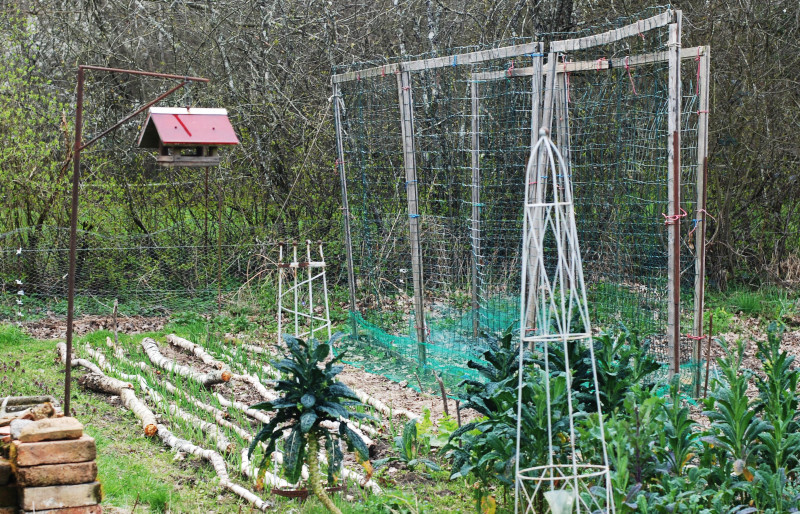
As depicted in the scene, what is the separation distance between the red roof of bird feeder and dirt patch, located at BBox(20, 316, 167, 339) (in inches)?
138

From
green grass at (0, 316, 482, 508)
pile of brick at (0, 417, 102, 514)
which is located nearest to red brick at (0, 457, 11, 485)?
pile of brick at (0, 417, 102, 514)

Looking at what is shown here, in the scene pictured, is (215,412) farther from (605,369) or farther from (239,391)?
(605,369)

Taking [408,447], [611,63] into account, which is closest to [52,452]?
[408,447]

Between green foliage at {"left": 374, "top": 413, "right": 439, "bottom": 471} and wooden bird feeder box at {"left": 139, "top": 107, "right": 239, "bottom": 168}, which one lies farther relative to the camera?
wooden bird feeder box at {"left": 139, "top": 107, "right": 239, "bottom": 168}

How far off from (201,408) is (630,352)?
10.3ft

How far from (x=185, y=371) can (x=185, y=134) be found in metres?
2.17

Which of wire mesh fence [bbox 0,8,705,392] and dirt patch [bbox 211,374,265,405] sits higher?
wire mesh fence [bbox 0,8,705,392]

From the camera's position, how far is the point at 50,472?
3.57 meters

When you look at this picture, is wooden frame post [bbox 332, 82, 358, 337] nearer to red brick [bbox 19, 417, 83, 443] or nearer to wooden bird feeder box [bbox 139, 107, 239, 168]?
wooden bird feeder box [bbox 139, 107, 239, 168]

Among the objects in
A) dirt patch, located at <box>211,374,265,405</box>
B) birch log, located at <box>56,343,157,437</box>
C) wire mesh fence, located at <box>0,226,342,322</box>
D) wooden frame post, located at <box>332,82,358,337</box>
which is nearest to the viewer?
birch log, located at <box>56,343,157,437</box>

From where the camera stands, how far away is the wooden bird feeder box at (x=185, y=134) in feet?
17.2

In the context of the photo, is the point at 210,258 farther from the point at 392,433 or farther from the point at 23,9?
the point at 392,433

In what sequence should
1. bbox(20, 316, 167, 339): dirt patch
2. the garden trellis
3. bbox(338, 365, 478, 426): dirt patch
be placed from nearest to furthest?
1. bbox(338, 365, 478, 426): dirt patch
2. the garden trellis
3. bbox(20, 316, 167, 339): dirt patch

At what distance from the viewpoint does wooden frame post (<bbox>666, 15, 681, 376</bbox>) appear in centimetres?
500
